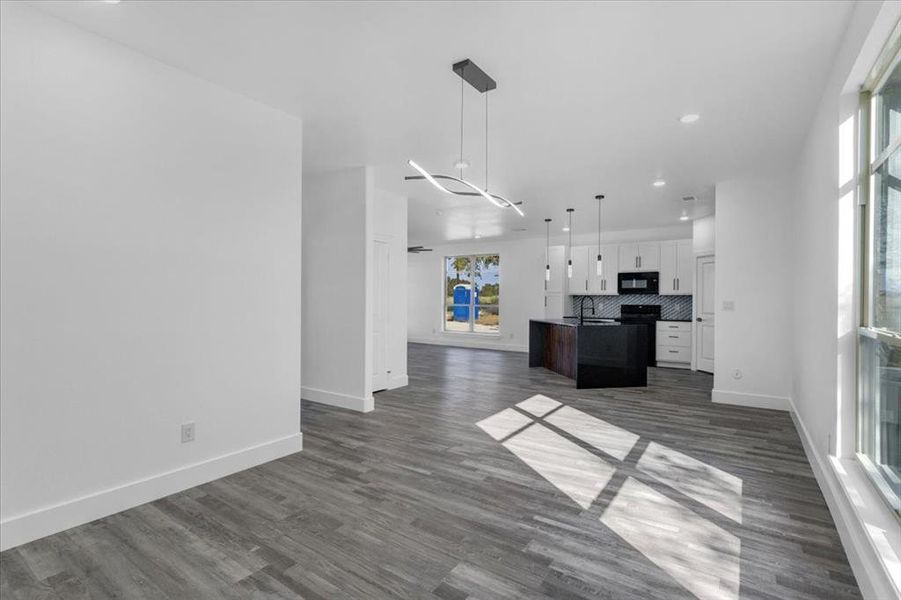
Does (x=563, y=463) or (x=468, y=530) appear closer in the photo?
(x=468, y=530)

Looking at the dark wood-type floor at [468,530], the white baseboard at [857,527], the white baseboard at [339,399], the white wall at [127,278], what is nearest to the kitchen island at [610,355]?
the dark wood-type floor at [468,530]

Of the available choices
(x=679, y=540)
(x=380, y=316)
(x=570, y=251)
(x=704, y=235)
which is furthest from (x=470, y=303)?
(x=679, y=540)

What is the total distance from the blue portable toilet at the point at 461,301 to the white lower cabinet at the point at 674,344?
489cm

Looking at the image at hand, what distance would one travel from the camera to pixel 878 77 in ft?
7.38

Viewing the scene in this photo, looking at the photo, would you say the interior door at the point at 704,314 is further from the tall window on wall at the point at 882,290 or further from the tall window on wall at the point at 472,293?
the tall window on wall at the point at 882,290

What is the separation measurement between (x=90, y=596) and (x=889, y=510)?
140 inches

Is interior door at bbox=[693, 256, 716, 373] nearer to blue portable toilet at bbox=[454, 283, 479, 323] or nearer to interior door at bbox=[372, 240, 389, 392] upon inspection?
interior door at bbox=[372, 240, 389, 392]

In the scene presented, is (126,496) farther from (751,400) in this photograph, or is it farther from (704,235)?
(704,235)

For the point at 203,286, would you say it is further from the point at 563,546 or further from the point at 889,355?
the point at 889,355

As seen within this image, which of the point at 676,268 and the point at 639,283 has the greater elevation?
the point at 676,268

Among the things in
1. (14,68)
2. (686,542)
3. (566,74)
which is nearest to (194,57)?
(14,68)

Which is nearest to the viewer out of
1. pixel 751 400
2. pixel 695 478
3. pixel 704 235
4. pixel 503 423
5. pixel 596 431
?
pixel 695 478

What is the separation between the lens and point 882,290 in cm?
220

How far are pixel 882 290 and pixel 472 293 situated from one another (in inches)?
374
